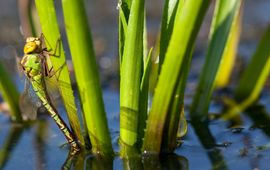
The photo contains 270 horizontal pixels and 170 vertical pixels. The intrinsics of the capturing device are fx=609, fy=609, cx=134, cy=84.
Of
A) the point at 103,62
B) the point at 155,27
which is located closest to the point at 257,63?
the point at 103,62

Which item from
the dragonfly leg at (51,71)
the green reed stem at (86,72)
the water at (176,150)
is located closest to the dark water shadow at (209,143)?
the water at (176,150)

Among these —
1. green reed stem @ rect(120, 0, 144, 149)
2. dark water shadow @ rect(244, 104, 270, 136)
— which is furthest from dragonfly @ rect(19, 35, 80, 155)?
dark water shadow @ rect(244, 104, 270, 136)

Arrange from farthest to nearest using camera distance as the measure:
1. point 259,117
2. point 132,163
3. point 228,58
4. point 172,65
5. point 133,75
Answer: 1. point 228,58
2. point 259,117
3. point 132,163
4. point 133,75
5. point 172,65

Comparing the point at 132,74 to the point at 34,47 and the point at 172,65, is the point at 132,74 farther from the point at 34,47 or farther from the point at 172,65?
the point at 34,47

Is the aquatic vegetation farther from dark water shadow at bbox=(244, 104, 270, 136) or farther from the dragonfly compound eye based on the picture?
dark water shadow at bbox=(244, 104, 270, 136)

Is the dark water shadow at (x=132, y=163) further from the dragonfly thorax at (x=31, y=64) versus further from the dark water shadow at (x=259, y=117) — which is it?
the dark water shadow at (x=259, y=117)

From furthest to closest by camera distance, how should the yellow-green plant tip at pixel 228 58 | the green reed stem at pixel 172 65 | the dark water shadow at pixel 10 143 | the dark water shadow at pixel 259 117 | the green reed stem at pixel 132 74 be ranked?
the yellow-green plant tip at pixel 228 58, the dark water shadow at pixel 259 117, the dark water shadow at pixel 10 143, the green reed stem at pixel 132 74, the green reed stem at pixel 172 65

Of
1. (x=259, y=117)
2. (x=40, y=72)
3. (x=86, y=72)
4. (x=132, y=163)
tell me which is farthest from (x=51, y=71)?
(x=259, y=117)

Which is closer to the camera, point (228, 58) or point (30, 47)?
point (30, 47)
